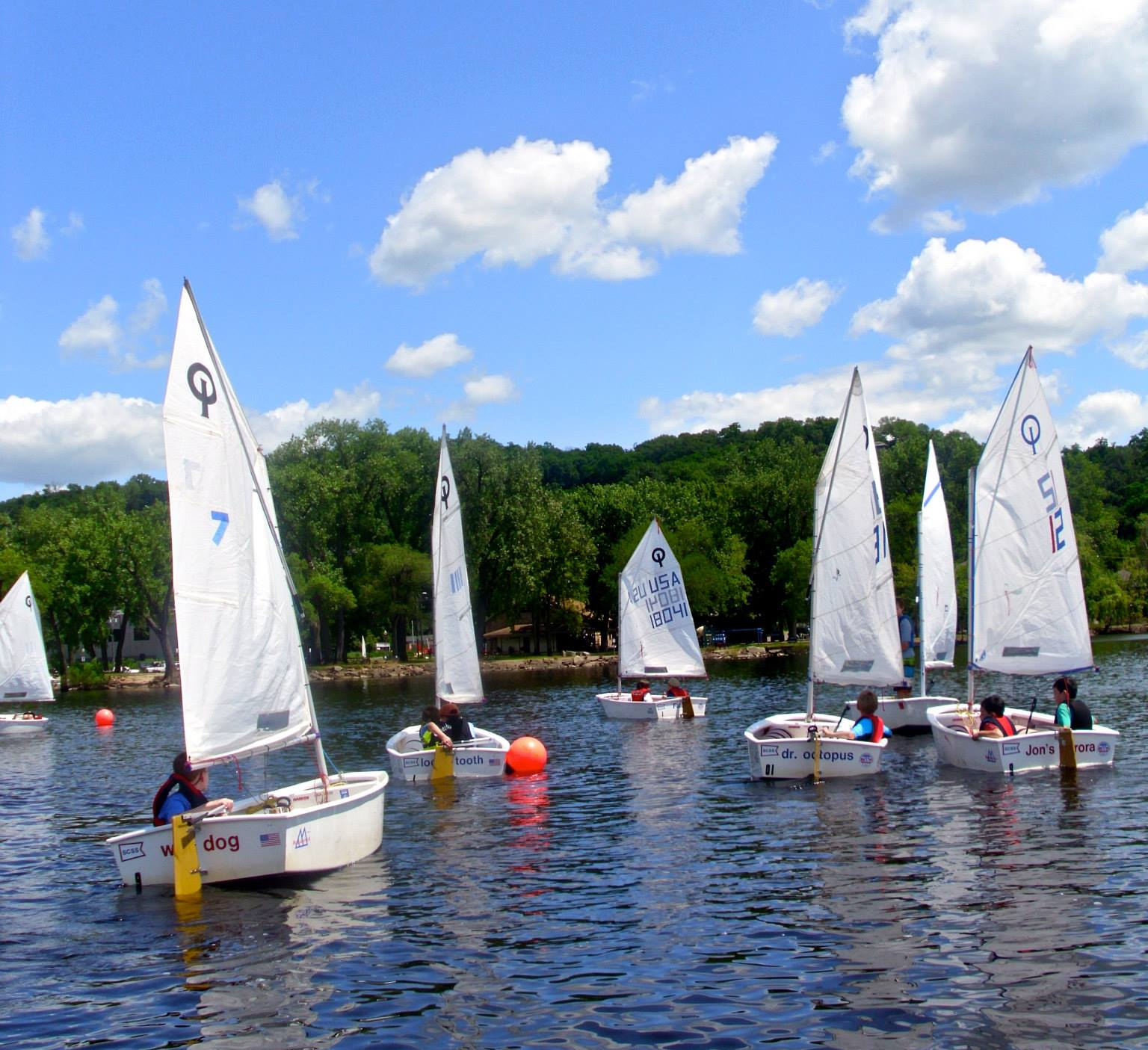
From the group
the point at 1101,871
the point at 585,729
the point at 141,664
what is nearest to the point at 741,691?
the point at 585,729

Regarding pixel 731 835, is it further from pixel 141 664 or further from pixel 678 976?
pixel 141 664

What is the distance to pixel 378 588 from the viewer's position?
91.9 metres

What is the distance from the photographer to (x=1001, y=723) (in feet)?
79.6

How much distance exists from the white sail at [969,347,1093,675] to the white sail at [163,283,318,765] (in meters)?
16.5

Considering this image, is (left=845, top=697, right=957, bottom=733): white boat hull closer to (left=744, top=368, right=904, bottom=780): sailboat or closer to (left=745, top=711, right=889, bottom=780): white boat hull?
(left=744, top=368, right=904, bottom=780): sailboat

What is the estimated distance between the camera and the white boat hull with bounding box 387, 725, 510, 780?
26391 millimetres

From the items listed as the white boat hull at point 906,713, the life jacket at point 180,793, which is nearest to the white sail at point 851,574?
the white boat hull at point 906,713

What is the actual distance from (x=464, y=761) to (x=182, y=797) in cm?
1094

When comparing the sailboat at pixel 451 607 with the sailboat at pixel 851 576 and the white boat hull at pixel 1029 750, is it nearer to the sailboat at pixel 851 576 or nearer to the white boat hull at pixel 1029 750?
the sailboat at pixel 851 576

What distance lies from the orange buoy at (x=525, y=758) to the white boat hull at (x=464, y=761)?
84 cm

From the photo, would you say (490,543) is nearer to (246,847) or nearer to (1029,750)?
(1029,750)

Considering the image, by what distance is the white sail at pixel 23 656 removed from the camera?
2036 inches

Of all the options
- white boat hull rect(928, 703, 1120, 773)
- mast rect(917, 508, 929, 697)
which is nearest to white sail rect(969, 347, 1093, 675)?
white boat hull rect(928, 703, 1120, 773)

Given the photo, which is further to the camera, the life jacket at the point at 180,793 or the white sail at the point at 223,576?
the white sail at the point at 223,576
